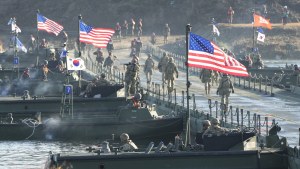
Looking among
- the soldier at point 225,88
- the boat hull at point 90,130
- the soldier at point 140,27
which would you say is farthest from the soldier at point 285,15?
the boat hull at point 90,130

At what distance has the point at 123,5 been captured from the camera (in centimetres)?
13588

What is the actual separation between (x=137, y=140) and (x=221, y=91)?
237 inches

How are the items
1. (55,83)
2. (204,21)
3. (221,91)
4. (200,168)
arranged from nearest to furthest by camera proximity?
(200,168), (221,91), (55,83), (204,21)

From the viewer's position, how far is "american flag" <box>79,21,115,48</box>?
60.1 meters

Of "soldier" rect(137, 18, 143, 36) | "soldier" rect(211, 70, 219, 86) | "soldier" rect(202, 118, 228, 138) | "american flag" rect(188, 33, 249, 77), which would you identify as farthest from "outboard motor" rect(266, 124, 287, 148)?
"soldier" rect(137, 18, 143, 36)

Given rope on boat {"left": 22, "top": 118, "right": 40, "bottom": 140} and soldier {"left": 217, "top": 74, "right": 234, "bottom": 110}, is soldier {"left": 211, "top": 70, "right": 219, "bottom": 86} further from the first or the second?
rope on boat {"left": 22, "top": 118, "right": 40, "bottom": 140}

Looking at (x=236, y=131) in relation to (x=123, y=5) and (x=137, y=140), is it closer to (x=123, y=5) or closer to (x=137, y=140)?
(x=137, y=140)

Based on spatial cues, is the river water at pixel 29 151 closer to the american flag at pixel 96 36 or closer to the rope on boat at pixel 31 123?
the rope on boat at pixel 31 123

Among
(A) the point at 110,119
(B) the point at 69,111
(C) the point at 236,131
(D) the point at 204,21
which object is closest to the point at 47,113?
(B) the point at 69,111

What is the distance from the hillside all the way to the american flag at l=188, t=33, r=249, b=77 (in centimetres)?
8212

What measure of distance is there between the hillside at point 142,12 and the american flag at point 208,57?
269 feet

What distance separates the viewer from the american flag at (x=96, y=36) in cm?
6014

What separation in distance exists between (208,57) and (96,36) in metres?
21.5

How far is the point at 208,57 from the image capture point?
40.1 meters
